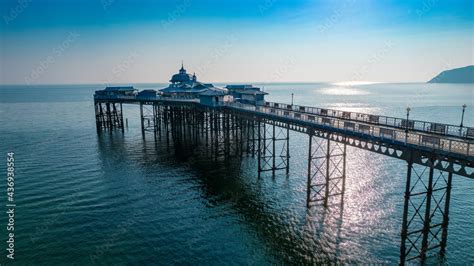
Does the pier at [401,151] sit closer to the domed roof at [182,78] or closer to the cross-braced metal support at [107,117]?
the cross-braced metal support at [107,117]

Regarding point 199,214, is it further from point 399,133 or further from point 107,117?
point 107,117

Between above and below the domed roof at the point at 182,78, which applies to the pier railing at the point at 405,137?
below

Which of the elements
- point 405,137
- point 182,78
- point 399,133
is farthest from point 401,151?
point 182,78

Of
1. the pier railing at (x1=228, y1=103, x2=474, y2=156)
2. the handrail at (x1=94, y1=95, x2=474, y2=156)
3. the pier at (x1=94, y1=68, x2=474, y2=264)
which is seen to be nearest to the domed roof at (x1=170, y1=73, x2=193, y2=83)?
the pier at (x1=94, y1=68, x2=474, y2=264)

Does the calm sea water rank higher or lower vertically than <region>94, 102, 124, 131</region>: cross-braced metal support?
lower

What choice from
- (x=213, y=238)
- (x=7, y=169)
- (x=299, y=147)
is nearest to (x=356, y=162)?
(x=299, y=147)

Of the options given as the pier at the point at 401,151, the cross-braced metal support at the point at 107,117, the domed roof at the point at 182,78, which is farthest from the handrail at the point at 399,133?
the domed roof at the point at 182,78

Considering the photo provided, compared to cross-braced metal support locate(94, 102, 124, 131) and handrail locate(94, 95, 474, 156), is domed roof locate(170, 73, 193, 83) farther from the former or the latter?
handrail locate(94, 95, 474, 156)

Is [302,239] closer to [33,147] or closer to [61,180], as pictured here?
[61,180]

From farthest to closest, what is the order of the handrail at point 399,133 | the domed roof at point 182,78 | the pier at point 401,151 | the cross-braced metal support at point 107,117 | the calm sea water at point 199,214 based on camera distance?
the domed roof at point 182,78 < the cross-braced metal support at point 107,117 < the calm sea water at point 199,214 < the pier at point 401,151 < the handrail at point 399,133

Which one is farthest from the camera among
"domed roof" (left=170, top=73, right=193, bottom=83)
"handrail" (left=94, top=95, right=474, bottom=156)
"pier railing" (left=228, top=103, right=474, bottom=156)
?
"domed roof" (left=170, top=73, right=193, bottom=83)
